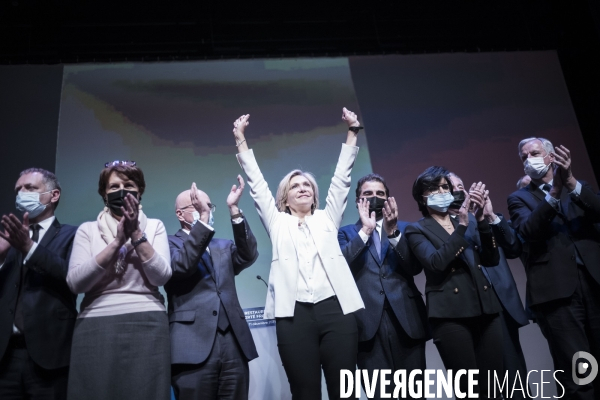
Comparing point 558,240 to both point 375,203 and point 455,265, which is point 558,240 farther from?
point 375,203

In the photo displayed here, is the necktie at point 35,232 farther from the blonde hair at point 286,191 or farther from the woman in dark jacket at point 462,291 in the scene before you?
the woman in dark jacket at point 462,291

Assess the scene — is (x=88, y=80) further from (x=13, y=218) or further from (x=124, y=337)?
(x=124, y=337)

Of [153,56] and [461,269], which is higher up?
[153,56]

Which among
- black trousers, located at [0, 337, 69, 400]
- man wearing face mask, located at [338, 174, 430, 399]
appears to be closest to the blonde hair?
man wearing face mask, located at [338, 174, 430, 399]

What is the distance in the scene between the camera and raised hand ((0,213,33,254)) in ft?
8.69

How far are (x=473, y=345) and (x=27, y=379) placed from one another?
7.94 ft

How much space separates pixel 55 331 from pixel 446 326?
214cm

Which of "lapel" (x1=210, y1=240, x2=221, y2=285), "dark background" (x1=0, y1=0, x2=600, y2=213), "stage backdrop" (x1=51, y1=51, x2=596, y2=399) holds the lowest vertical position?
"lapel" (x1=210, y1=240, x2=221, y2=285)

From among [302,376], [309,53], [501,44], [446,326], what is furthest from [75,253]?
[501,44]

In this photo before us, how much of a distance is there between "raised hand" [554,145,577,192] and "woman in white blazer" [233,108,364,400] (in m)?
1.26

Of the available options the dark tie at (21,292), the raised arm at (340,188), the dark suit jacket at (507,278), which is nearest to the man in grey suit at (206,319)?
the raised arm at (340,188)

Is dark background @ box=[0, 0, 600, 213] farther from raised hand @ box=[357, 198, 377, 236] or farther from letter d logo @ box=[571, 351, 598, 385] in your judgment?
letter d logo @ box=[571, 351, 598, 385]

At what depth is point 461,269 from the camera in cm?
310

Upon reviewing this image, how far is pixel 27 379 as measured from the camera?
2.64 meters
